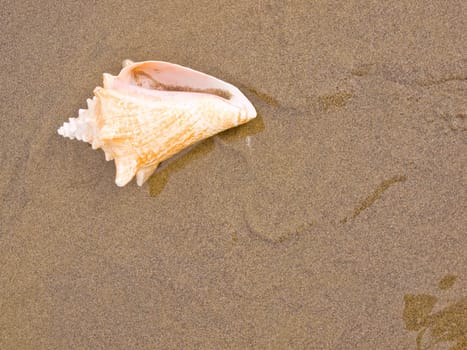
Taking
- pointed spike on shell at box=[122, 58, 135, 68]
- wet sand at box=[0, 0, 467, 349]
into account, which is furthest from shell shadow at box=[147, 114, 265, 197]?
pointed spike on shell at box=[122, 58, 135, 68]

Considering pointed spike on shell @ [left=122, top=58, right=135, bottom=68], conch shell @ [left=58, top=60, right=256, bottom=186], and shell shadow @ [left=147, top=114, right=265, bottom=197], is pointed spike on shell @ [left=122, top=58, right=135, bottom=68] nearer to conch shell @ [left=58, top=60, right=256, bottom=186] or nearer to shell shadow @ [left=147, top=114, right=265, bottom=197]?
conch shell @ [left=58, top=60, right=256, bottom=186]

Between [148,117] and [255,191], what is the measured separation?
709 millimetres

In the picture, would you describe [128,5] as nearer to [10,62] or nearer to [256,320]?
[10,62]

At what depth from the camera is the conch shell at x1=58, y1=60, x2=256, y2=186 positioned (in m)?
2.75

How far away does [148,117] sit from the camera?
2781mm

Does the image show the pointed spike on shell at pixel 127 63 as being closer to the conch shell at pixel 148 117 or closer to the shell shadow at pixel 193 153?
the conch shell at pixel 148 117

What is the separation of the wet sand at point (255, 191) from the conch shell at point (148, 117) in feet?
0.33

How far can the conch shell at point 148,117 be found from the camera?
275 centimetres

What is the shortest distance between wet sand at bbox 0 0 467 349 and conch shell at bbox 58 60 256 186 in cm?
10

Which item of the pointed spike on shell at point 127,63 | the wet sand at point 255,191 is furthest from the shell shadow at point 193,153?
the pointed spike on shell at point 127,63

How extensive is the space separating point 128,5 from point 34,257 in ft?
5.14

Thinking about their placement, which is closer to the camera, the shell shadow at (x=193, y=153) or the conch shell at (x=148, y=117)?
the conch shell at (x=148, y=117)

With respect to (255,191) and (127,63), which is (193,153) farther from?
(127,63)

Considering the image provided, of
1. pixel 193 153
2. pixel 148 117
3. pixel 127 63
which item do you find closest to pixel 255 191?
pixel 193 153
